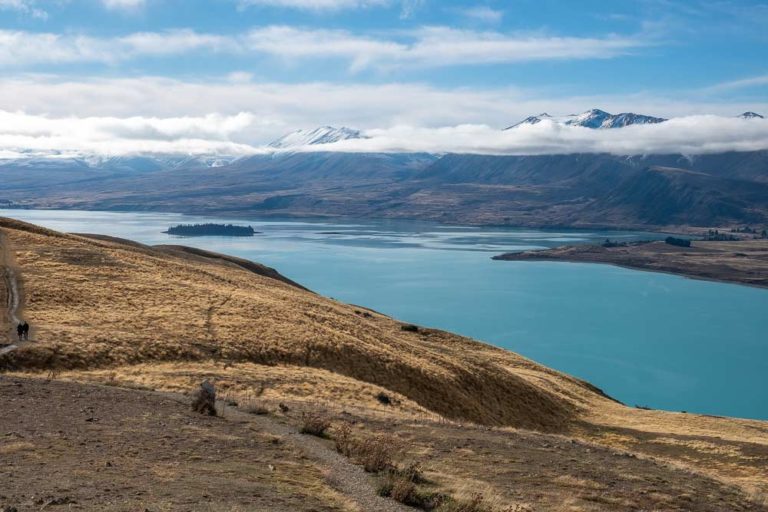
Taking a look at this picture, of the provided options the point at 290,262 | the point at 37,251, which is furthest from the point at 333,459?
the point at 290,262

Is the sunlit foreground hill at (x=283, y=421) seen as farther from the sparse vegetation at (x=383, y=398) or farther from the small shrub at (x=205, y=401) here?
the small shrub at (x=205, y=401)

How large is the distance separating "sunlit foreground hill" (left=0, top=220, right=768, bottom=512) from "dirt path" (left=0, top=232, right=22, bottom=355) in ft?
1.37

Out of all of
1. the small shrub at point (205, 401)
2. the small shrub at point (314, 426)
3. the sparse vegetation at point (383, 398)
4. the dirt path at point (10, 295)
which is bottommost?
the sparse vegetation at point (383, 398)

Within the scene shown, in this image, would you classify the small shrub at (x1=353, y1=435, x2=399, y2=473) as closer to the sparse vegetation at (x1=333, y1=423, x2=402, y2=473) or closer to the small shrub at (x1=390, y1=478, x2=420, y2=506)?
the sparse vegetation at (x1=333, y1=423, x2=402, y2=473)

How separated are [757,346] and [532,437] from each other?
107851 millimetres

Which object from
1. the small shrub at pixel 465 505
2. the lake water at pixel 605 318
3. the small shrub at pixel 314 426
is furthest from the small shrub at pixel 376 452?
the lake water at pixel 605 318

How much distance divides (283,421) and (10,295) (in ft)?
75.1

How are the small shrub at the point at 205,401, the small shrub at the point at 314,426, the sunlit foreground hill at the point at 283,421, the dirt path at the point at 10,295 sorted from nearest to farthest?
1. the sunlit foreground hill at the point at 283,421
2. the small shrub at the point at 314,426
3. the small shrub at the point at 205,401
4. the dirt path at the point at 10,295

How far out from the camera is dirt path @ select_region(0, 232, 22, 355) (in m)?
28.8

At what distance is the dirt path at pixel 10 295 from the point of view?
2878 centimetres

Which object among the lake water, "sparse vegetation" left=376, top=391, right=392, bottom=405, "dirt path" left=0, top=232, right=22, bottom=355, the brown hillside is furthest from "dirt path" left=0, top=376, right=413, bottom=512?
the lake water

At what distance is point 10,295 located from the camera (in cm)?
3606

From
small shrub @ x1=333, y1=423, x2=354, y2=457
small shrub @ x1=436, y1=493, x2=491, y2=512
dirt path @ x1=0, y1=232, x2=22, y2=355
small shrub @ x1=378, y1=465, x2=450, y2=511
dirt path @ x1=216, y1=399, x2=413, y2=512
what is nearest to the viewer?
small shrub @ x1=436, y1=493, x2=491, y2=512

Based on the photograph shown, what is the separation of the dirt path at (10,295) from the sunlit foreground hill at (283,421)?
42cm
